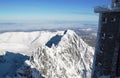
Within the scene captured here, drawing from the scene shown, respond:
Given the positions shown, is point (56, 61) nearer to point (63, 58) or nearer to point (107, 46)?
point (63, 58)

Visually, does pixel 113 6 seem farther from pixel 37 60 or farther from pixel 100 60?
pixel 37 60

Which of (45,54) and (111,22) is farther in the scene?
(45,54)

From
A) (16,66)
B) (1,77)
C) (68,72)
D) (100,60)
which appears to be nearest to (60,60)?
(68,72)

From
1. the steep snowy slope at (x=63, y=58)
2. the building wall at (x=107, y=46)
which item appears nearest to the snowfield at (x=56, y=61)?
the steep snowy slope at (x=63, y=58)

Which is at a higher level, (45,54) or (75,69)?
(45,54)

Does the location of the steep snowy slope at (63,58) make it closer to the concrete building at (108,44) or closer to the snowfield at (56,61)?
the snowfield at (56,61)

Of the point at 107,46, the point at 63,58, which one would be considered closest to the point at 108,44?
the point at 107,46
